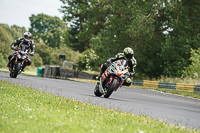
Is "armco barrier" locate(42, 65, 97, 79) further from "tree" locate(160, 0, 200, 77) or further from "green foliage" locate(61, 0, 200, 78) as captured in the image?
"tree" locate(160, 0, 200, 77)

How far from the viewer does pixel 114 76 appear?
43.3 feet

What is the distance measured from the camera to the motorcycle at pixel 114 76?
13078 mm

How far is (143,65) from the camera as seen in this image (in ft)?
144

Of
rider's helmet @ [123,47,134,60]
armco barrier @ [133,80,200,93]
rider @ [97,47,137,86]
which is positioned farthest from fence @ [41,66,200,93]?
rider's helmet @ [123,47,134,60]

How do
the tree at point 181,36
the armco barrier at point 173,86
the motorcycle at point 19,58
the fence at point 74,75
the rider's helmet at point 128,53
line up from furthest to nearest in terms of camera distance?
the tree at point 181,36 → the fence at point 74,75 → the armco barrier at point 173,86 → the motorcycle at point 19,58 → the rider's helmet at point 128,53

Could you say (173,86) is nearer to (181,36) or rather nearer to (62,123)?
(181,36)

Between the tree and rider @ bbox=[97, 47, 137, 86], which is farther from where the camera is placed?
the tree

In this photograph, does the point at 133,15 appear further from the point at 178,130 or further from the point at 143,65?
the point at 178,130

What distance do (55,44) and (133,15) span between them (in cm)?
8027

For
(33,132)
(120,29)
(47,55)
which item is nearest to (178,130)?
(33,132)

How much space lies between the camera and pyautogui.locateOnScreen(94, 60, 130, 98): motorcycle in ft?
42.9

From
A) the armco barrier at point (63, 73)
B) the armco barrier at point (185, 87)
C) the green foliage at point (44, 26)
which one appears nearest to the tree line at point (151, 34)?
the armco barrier at point (63, 73)

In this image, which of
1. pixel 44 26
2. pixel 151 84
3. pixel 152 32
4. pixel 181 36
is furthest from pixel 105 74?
pixel 44 26

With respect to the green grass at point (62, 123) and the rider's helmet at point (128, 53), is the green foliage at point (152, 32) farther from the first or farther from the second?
the green grass at point (62, 123)
